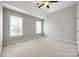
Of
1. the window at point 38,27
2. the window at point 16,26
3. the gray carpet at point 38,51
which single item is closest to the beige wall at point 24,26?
the window at point 16,26

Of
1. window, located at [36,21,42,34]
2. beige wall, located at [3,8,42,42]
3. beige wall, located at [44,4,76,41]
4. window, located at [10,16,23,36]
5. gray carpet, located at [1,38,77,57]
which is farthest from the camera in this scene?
window, located at [36,21,42,34]

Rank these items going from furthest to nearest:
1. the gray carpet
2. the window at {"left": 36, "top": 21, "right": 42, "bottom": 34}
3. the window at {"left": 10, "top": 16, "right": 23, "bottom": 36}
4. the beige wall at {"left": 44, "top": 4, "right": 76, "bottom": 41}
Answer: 1. the window at {"left": 36, "top": 21, "right": 42, "bottom": 34}
2. the beige wall at {"left": 44, "top": 4, "right": 76, "bottom": 41}
3. the window at {"left": 10, "top": 16, "right": 23, "bottom": 36}
4. the gray carpet

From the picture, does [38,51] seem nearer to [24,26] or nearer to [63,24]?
[24,26]

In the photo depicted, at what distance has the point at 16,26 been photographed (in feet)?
14.6

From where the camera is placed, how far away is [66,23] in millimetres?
4840

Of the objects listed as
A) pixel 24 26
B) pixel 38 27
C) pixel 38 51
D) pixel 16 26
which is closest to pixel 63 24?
pixel 38 27

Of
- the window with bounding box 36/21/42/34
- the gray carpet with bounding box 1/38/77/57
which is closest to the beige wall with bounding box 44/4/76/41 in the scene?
the window with bounding box 36/21/42/34

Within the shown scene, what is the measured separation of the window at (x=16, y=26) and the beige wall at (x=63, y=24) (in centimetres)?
288

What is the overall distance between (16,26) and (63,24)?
11.6ft

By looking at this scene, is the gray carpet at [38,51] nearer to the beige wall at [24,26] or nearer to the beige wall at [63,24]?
the beige wall at [24,26]

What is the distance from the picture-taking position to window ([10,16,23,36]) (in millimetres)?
4109

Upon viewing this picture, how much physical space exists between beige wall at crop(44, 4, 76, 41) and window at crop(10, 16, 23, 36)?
2884mm

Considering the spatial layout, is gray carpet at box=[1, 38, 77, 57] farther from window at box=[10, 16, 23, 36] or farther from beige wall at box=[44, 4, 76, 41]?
beige wall at box=[44, 4, 76, 41]

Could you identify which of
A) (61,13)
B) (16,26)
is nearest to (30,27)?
(16,26)
